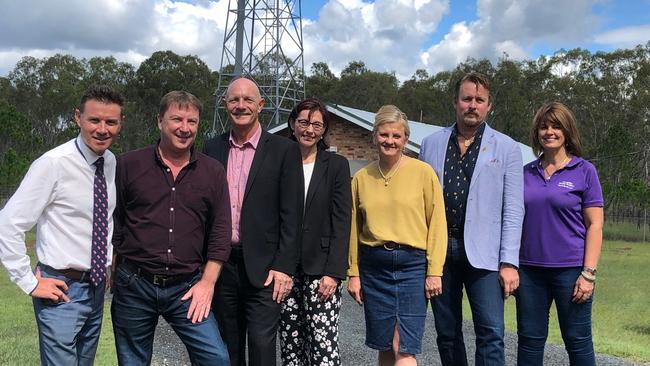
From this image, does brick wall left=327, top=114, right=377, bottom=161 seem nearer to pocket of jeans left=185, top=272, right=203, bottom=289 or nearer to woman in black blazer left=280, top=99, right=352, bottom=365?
woman in black blazer left=280, top=99, right=352, bottom=365

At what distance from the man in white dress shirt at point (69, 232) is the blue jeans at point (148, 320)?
0.12 metres

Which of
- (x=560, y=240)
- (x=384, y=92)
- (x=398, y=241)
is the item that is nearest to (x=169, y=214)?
(x=398, y=241)

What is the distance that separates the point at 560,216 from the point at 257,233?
72.2 inches

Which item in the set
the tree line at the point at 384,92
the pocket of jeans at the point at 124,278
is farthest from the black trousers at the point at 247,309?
the tree line at the point at 384,92

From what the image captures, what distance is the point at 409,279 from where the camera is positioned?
3789mm

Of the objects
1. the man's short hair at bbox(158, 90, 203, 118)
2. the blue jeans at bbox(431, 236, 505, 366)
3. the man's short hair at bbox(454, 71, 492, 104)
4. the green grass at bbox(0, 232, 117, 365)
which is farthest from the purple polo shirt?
the green grass at bbox(0, 232, 117, 365)

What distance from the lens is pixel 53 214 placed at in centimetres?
307

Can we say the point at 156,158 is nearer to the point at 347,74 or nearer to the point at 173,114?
the point at 173,114

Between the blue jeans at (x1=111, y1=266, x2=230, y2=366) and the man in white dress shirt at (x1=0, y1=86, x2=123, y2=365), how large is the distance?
0.12m

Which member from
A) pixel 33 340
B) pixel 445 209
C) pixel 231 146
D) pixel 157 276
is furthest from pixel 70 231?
pixel 33 340

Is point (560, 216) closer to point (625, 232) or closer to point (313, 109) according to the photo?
point (313, 109)

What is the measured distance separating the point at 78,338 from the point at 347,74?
52.7 metres

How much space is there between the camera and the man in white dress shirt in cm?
299

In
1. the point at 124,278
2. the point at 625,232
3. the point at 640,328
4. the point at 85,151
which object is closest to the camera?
the point at 85,151
